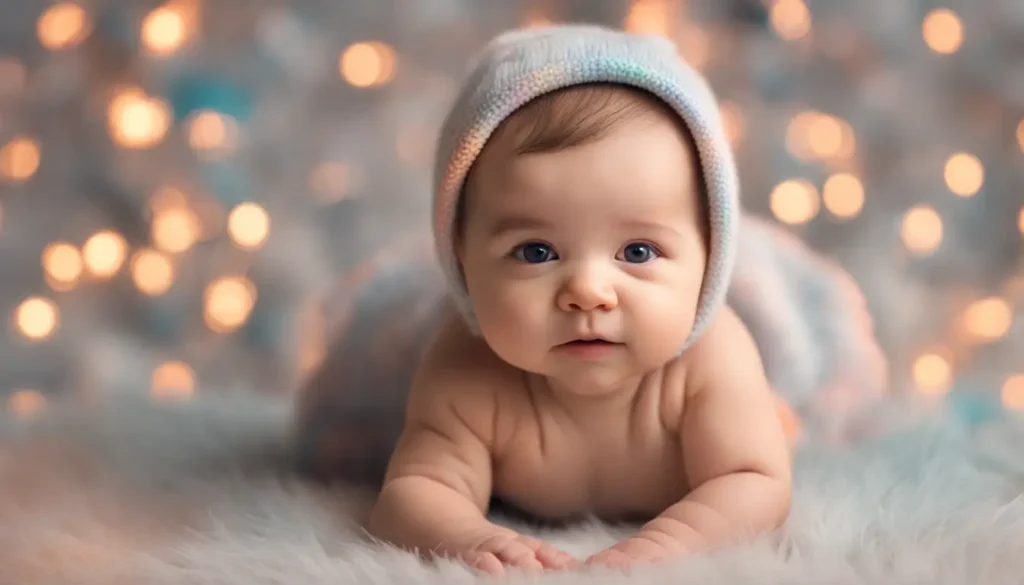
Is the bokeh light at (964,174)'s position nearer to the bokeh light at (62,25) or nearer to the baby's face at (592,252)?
the baby's face at (592,252)

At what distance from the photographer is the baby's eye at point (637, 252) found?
86 centimetres

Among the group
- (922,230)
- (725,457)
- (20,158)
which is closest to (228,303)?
(20,158)

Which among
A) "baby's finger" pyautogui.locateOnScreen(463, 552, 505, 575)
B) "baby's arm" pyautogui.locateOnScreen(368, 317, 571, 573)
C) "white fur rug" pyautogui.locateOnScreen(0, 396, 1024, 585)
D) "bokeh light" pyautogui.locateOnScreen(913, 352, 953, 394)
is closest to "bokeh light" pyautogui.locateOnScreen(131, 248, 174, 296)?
"white fur rug" pyautogui.locateOnScreen(0, 396, 1024, 585)

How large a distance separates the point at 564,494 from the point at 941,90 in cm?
88

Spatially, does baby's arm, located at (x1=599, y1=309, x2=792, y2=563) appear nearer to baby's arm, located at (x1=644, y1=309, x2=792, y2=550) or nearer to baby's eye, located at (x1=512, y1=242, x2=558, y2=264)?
baby's arm, located at (x1=644, y1=309, x2=792, y2=550)

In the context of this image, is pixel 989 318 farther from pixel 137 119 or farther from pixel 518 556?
pixel 137 119

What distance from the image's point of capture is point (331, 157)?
1524 mm

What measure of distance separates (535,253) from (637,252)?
0.08m

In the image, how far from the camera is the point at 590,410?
941 millimetres

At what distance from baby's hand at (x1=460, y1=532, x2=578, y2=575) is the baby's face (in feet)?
0.45

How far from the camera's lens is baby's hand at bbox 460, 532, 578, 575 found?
0.77 m

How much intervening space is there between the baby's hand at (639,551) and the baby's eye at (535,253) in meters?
0.22

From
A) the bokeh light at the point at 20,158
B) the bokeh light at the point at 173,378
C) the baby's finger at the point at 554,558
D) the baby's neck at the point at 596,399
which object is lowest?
the baby's finger at the point at 554,558

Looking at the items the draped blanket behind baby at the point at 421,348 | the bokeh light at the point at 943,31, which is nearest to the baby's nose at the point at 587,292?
the draped blanket behind baby at the point at 421,348
